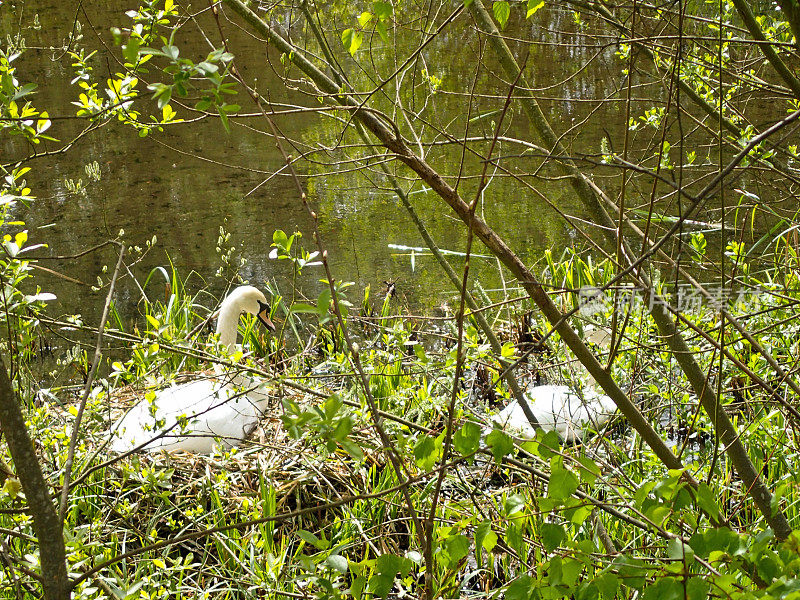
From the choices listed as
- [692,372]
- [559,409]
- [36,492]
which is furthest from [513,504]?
[559,409]

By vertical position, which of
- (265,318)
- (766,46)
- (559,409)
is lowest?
(559,409)

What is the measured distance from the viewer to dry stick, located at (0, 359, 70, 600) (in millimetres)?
1010

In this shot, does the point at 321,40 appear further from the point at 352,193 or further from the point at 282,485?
the point at 352,193

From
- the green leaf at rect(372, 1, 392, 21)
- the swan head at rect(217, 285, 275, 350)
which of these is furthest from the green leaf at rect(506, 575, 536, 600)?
the swan head at rect(217, 285, 275, 350)

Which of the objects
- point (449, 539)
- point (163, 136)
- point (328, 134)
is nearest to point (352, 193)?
point (328, 134)

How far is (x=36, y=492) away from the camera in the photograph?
104 centimetres

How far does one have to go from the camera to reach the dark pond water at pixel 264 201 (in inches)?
196

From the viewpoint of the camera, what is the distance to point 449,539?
1207mm

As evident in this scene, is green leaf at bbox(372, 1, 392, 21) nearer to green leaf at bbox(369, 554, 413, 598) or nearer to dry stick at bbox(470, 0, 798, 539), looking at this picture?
dry stick at bbox(470, 0, 798, 539)

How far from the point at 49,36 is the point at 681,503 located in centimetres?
1014

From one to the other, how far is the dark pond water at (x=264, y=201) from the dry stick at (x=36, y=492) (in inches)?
115

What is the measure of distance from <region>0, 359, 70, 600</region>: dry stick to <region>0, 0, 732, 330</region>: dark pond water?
9.62 ft

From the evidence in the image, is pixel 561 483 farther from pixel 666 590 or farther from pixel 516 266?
pixel 516 266

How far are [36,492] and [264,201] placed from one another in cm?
513
